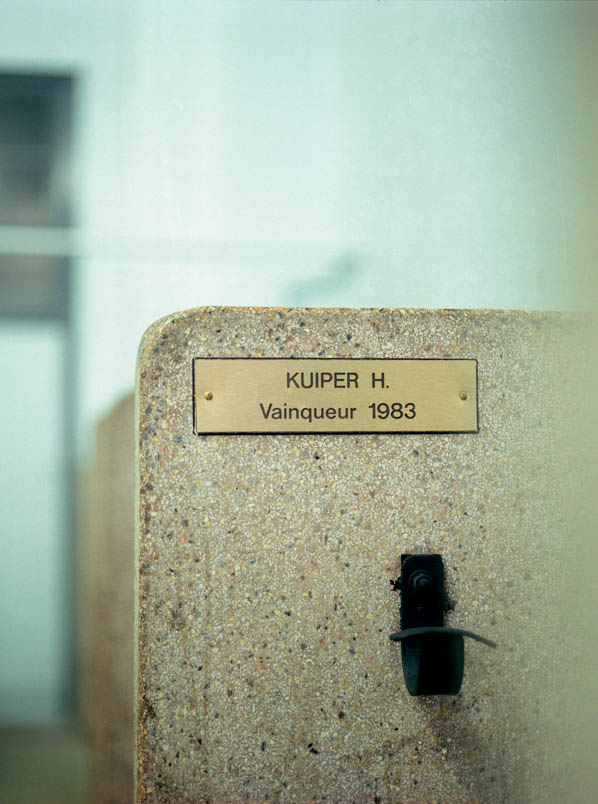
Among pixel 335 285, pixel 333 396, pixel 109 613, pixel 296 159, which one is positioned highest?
pixel 296 159

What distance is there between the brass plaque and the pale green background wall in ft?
0.90

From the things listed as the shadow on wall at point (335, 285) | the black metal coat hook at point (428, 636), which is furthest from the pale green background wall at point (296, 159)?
the black metal coat hook at point (428, 636)

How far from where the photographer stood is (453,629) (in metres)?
0.50

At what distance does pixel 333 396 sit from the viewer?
0.53m

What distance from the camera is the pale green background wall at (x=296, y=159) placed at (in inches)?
→ 30.4

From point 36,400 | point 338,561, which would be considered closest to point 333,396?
point 338,561

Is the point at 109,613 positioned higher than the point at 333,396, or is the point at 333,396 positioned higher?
the point at 333,396

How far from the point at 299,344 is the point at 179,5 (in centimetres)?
53

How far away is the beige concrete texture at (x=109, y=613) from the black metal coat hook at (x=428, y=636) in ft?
1.22

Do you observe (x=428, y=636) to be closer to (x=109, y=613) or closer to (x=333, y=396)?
(x=333, y=396)

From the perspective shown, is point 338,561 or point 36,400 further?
point 36,400

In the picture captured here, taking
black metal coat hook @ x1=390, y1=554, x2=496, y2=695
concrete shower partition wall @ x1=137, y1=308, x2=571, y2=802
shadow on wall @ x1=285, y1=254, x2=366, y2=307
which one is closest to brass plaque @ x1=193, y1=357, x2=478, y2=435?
concrete shower partition wall @ x1=137, y1=308, x2=571, y2=802

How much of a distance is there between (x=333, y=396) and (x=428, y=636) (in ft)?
0.66

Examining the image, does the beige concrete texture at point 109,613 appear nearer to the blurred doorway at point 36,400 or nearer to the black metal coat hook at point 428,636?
the blurred doorway at point 36,400
